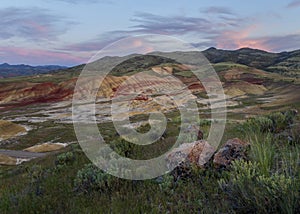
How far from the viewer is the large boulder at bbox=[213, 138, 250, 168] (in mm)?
5672

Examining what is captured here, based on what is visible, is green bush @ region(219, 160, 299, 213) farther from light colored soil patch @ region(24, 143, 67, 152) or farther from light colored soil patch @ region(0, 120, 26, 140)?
light colored soil patch @ region(0, 120, 26, 140)

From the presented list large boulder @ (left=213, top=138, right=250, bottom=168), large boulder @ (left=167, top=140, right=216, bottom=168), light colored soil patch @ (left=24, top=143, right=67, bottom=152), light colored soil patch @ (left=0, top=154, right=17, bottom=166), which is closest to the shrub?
large boulder @ (left=167, top=140, right=216, bottom=168)

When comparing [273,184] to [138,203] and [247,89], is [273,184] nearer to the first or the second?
[138,203]

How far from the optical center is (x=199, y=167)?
5750 mm

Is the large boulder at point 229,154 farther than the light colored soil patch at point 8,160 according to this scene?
No

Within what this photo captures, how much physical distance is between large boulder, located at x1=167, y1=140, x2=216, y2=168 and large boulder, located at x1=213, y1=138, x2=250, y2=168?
27 centimetres

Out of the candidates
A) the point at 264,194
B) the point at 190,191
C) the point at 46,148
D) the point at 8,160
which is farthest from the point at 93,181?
the point at 46,148

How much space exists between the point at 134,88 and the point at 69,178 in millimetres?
94564

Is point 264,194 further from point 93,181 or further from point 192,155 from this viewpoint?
point 93,181

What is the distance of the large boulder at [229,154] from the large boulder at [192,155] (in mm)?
267

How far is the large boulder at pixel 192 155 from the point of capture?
5902mm

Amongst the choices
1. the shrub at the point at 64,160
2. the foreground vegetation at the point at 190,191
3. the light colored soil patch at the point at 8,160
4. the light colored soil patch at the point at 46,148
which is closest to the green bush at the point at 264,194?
the foreground vegetation at the point at 190,191

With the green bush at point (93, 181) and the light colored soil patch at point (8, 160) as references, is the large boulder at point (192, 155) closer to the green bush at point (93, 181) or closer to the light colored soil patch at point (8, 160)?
the green bush at point (93, 181)

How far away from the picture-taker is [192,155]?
6027 millimetres
